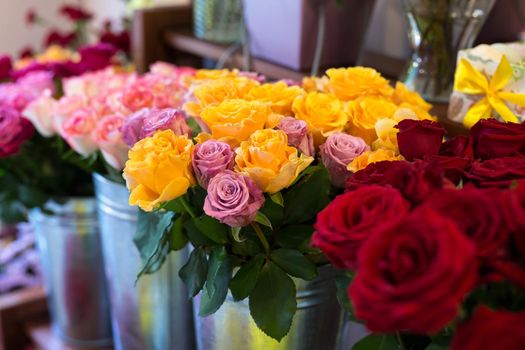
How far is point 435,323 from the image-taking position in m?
0.33

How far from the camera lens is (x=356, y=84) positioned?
0.66 meters

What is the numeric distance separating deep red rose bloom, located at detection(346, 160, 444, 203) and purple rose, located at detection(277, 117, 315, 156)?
0.36 feet

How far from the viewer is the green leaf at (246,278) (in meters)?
0.58

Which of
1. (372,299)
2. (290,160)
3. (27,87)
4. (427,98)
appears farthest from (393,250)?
(27,87)

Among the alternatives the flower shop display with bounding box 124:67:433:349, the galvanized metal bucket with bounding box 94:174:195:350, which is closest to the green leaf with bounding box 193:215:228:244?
the flower shop display with bounding box 124:67:433:349

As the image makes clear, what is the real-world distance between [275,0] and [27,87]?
39cm

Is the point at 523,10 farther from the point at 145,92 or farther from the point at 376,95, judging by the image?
the point at 145,92

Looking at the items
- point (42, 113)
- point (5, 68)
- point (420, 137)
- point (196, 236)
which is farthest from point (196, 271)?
point (5, 68)

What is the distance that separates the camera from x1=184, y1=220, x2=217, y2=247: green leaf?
1.99ft

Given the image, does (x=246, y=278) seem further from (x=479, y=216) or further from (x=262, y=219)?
(x=479, y=216)

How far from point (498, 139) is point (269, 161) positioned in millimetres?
182

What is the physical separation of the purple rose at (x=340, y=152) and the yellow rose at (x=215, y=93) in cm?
11

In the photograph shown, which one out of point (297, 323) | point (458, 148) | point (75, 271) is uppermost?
point (458, 148)

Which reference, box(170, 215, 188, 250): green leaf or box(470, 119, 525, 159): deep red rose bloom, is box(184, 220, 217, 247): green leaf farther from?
box(470, 119, 525, 159): deep red rose bloom
